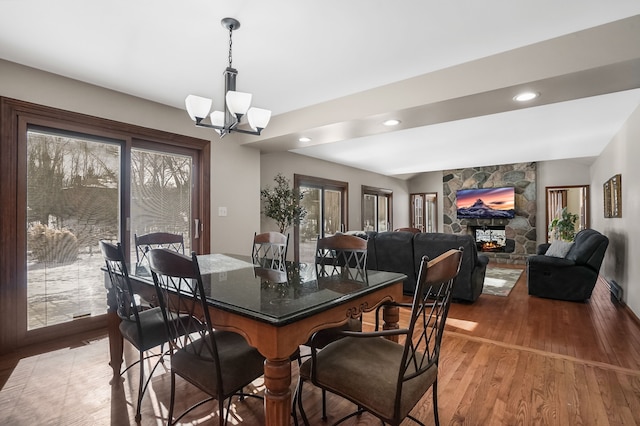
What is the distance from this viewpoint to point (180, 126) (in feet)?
12.4

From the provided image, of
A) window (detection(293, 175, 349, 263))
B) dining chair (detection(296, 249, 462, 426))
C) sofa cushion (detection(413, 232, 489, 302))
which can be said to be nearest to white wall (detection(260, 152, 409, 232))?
window (detection(293, 175, 349, 263))

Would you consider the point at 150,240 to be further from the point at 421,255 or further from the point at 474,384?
the point at 421,255

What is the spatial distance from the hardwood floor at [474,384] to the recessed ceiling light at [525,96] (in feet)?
6.99

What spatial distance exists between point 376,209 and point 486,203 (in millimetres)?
2968

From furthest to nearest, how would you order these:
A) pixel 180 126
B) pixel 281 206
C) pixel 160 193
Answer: pixel 281 206
pixel 180 126
pixel 160 193

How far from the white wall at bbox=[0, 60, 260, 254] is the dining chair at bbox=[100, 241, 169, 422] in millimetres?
1822

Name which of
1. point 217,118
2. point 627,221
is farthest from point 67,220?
point 627,221

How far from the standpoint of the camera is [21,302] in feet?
8.99

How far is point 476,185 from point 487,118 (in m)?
5.27

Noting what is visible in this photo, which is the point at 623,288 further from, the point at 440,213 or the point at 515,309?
the point at 440,213

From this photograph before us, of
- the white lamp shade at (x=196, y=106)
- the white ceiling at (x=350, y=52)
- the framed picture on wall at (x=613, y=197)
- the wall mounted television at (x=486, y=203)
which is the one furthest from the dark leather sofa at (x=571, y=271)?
the white lamp shade at (x=196, y=106)

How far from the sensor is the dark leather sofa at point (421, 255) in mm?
3992

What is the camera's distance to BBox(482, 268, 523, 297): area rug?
16.1 ft

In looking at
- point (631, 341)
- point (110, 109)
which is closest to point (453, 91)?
point (631, 341)
